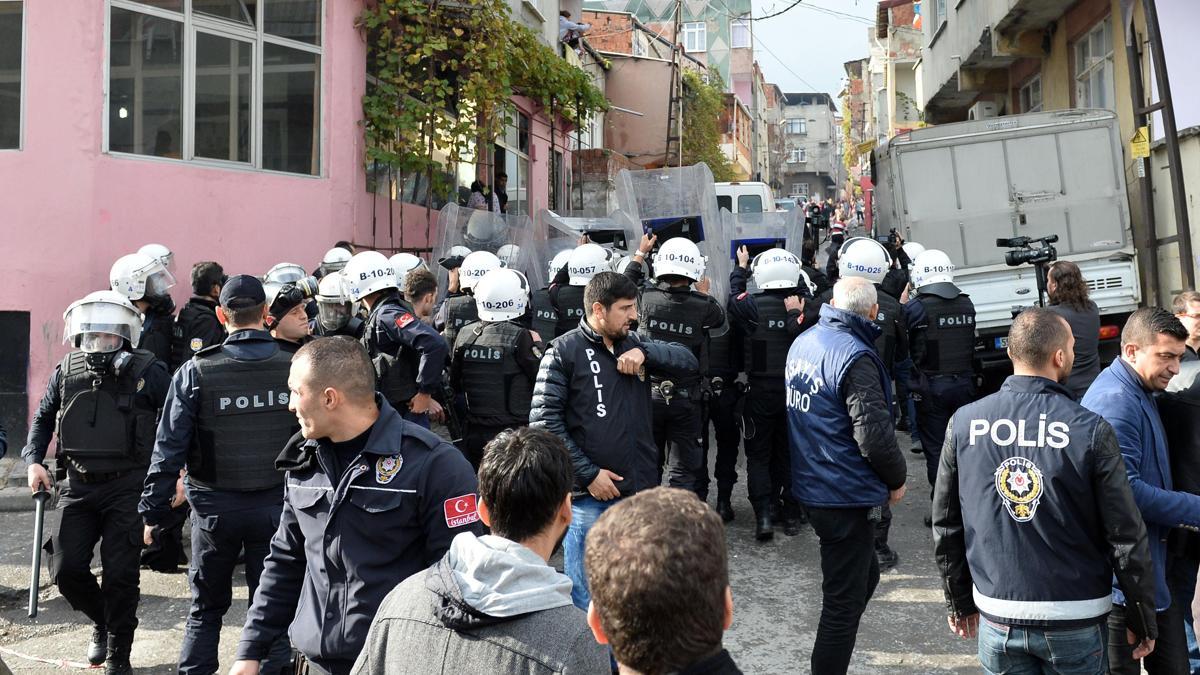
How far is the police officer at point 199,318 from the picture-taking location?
6793 millimetres

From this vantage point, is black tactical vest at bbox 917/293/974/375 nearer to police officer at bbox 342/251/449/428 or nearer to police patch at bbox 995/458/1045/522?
police officer at bbox 342/251/449/428

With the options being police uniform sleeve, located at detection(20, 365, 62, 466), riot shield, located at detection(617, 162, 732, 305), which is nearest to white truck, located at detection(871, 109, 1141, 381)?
riot shield, located at detection(617, 162, 732, 305)

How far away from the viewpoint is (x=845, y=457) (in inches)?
178

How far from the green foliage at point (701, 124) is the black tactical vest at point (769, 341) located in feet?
80.2

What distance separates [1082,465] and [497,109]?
10.2m

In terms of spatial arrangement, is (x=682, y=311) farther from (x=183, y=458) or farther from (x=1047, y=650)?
(x=1047, y=650)

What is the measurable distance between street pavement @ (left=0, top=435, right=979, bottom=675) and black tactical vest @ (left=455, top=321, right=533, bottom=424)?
112 centimetres

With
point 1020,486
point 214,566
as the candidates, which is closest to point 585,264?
point 214,566

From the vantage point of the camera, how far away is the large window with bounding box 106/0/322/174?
30.7ft

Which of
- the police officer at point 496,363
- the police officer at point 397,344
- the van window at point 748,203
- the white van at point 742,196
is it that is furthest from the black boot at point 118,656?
the van window at point 748,203

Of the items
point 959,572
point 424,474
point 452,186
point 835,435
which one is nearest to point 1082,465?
point 959,572

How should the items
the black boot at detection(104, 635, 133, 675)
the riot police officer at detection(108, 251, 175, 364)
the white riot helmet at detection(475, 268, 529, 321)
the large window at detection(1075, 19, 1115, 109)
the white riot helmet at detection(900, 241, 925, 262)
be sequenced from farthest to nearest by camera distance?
the large window at detection(1075, 19, 1115, 109) → the white riot helmet at detection(900, 241, 925, 262) → the riot police officer at detection(108, 251, 175, 364) → the white riot helmet at detection(475, 268, 529, 321) → the black boot at detection(104, 635, 133, 675)

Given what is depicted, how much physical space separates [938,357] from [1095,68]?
867 cm

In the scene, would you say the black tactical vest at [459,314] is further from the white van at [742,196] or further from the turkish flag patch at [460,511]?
the white van at [742,196]
